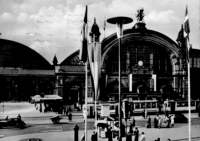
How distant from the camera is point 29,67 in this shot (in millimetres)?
46188

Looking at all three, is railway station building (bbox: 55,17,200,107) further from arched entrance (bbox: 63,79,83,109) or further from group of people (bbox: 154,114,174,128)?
group of people (bbox: 154,114,174,128)

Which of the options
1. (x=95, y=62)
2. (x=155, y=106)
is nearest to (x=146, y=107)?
(x=155, y=106)

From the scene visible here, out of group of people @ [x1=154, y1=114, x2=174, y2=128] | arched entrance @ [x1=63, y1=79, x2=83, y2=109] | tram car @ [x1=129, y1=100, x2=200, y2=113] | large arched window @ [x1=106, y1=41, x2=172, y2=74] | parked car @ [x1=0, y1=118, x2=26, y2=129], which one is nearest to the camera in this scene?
parked car @ [x1=0, y1=118, x2=26, y2=129]

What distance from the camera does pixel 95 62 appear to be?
50.6 feet

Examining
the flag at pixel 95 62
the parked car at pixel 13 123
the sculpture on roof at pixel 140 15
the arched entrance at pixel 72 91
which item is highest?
the sculpture on roof at pixel 140 15

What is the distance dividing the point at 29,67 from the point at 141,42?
19.5 meters

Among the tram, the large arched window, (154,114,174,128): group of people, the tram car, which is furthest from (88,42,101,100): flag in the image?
the large arched window

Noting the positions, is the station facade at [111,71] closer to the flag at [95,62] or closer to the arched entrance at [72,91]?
the arched entrance at [72,91]

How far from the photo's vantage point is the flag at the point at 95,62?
15328mm

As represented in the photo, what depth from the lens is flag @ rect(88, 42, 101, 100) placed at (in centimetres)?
1533

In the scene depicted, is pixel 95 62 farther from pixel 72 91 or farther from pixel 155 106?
pixel 72 91

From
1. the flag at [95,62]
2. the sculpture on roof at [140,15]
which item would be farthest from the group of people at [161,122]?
the sculpture on roof at [140,15]

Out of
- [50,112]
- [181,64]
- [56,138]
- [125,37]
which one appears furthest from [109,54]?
[56,138]

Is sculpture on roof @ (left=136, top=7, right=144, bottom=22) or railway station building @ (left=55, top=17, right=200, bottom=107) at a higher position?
sculpture on roof @ (left=136, top=7, right=144, bottom=22)
